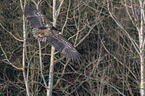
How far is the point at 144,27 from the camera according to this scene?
22.0ft

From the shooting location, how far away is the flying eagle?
454 cm

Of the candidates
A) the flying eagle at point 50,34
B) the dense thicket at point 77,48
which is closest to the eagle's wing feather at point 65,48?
the flying eagle at point 50,34

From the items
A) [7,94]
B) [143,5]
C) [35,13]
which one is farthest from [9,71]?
[143,5]

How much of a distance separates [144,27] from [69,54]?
9.61ft

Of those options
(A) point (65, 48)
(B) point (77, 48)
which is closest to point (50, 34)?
(A) point (65, 48)

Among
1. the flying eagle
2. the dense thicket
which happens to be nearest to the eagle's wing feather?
the flying eagle

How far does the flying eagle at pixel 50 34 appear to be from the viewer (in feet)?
14.9

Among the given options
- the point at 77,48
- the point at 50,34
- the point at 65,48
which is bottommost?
the point at 77,48

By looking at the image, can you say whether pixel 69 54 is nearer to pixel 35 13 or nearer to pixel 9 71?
pixel 35 13

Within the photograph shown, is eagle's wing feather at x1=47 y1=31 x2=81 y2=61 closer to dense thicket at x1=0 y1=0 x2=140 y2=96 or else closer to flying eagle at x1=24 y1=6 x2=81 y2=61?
flying eagle at x1=24 y1=6 x2=81 y2=61

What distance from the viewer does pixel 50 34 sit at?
4.79 m

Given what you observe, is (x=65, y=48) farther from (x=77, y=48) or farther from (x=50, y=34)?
(x=77, y=48)

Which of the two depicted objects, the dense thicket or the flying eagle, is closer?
the flying eagle

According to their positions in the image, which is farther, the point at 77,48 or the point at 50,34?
the point at 77,48
